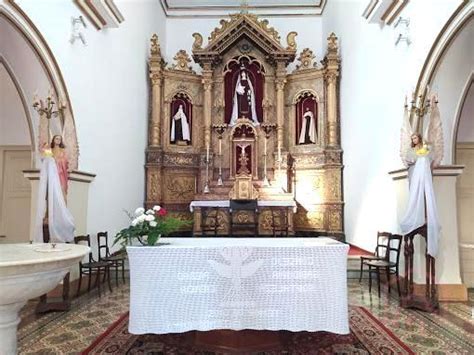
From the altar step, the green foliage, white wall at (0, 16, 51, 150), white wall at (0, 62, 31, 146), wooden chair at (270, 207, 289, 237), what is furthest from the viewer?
the altar step

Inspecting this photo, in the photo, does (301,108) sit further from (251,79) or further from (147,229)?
(147,229)

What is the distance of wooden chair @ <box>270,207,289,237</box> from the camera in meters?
7.86

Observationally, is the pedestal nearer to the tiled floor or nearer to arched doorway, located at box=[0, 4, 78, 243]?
the tiled floor

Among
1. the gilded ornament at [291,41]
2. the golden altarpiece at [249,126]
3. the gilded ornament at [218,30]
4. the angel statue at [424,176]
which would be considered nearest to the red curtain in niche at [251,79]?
the golden altarpiece at [249,126]

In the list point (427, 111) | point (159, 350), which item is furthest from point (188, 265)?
point (427, 111)

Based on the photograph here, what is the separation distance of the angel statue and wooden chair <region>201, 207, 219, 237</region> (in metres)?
4.25

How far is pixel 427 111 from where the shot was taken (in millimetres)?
4574

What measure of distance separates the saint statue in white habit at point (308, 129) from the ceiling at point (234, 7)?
2.83 m

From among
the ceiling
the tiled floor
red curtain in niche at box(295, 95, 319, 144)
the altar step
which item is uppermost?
the ceiling

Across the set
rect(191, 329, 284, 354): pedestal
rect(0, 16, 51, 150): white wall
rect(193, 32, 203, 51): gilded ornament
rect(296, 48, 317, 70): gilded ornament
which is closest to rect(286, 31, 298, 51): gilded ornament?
rect(296, 48, 317, 70): gilded ornament

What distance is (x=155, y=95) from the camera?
27.7 ft

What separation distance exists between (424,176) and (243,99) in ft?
18.1

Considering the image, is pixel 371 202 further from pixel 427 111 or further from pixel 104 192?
pixel 104 192

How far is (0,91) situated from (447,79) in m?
6.31
